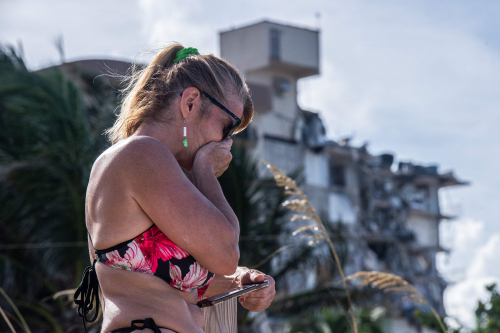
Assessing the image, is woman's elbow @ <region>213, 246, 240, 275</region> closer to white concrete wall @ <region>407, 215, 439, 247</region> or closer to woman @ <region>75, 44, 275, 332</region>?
woman @ <region>75, 44, 275, 332</region>

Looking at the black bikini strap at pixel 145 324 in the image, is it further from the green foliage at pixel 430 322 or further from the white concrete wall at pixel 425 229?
the white concrete wall at pixel 425 229

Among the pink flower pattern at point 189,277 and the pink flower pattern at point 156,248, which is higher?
the pink flower pattern at point 156,248

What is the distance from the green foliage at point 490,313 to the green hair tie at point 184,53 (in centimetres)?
426

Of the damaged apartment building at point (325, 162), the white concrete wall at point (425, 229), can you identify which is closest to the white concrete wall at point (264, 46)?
the damaged apartment building at point (325, 162)

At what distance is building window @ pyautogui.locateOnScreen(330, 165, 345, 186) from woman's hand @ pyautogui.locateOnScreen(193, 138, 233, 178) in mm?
29188

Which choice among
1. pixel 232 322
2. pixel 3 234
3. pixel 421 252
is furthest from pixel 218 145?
pixel 421 252

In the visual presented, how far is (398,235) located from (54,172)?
26.6 m

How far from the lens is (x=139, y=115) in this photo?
187 centimetres

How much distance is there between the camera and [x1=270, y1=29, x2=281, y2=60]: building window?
29080mm

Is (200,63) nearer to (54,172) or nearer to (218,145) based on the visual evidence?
(218,145)

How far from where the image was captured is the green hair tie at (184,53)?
6.34 feet

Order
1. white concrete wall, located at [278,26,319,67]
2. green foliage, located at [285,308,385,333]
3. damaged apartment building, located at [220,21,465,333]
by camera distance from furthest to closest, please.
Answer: white concrete wall, located at [278,26,319,67]
damaged apartment building, located at [220,21,465,333]
green foliage, located at [285,308,385,333]

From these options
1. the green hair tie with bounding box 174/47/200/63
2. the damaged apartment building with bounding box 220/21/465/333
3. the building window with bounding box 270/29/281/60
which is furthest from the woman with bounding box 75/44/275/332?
the building window with bounding box 270/29/281/60

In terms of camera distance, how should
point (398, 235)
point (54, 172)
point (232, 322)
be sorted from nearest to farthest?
point (232, 322) → point (54, 172) → point (398, 235)
